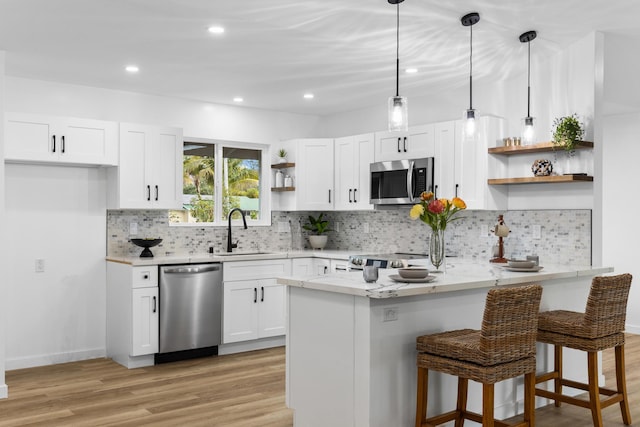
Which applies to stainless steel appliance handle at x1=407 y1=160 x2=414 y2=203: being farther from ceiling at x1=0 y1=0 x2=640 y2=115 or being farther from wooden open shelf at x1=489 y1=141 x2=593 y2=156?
wooden open shelf at x1=489 y1=141 x2=593 y2=156

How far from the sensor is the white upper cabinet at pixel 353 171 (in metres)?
6.19

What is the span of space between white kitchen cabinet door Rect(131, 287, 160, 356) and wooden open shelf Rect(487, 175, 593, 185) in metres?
3.05

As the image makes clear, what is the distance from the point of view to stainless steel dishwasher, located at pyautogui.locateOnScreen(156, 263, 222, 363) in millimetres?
5352

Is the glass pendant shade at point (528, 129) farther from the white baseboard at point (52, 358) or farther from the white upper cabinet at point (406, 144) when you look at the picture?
the white baseboard at point (52, 358)

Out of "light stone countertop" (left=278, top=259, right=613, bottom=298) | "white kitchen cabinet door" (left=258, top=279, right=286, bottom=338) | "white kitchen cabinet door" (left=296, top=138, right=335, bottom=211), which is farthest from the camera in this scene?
"white kitchen cabinet door" (left=296, top=138, right=335, bottom=211)

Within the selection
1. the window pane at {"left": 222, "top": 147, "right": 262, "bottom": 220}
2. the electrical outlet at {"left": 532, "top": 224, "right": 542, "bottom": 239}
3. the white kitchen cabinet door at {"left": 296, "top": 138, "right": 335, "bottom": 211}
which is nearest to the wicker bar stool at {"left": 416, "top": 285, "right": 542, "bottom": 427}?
the electrical outlet at {"left": 532, "top": 224, "right": 542, "bottom": 239}

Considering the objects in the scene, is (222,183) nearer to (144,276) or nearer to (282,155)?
(282,155)

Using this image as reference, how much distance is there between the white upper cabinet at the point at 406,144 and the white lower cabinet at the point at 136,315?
2.44m

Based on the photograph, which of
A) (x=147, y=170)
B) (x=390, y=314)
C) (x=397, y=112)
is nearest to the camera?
(x=390, y=314)

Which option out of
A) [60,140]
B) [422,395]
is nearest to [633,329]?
[422,395]

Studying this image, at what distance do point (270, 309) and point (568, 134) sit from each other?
3187 mm

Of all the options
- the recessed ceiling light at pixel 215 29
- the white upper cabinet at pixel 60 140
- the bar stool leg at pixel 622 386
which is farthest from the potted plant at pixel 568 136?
the white upper cabinet at pixel 60 140

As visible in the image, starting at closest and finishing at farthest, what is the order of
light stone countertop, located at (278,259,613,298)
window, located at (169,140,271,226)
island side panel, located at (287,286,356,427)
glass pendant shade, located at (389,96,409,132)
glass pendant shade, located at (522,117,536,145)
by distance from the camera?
1. light stone countertop, located at (278,259,613,298)
2. island side panel, located at (287,286,356,427)
3. glass pendant shade, located at (389,96,409,132)
4. glass pendant shade, located at (522,117,536,145)
5. window, located at (169,140,271,226)

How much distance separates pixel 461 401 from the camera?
3408 mm
